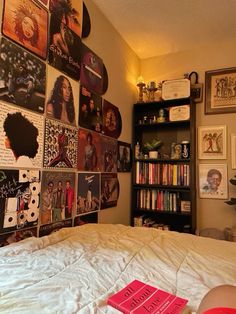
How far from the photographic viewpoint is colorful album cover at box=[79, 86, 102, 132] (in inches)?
74.7

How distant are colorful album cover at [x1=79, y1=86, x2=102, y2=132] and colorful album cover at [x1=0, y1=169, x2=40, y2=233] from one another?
2.12 feet

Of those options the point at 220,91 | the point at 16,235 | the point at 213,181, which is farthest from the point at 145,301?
the point at 220,91

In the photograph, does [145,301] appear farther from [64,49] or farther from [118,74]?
[118,74]

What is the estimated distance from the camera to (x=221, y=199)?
102 inches

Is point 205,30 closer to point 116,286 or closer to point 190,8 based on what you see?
point 190,8

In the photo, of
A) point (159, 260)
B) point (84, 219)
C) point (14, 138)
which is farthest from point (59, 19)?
point (159, 260)

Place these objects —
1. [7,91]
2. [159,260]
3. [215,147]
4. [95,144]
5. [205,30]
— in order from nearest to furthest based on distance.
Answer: [159,260] < [7,91] < [95,144] < [205,30] < [215,147]

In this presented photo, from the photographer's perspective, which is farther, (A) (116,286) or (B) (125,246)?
(B) (125,246)

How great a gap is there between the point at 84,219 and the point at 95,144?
623 mm

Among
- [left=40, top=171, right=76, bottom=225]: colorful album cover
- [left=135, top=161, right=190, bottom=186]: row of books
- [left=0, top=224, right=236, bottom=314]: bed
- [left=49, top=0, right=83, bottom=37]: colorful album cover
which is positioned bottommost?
[left=0, top=224, right=236, bottom=314]: bed

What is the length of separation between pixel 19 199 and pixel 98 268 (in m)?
0.63

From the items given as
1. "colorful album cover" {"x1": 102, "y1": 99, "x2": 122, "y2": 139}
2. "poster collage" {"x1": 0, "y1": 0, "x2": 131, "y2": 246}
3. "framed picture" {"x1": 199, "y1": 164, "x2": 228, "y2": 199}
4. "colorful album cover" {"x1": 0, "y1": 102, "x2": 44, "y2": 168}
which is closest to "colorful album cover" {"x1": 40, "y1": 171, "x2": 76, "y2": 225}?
"poster collage" {"x1": 0, "y1": 0, "x2": 131, "y2": 246}

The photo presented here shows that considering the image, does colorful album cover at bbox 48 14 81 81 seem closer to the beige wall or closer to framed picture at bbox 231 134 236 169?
the beige wall

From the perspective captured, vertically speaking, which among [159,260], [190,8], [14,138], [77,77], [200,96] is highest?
[190,8]
